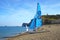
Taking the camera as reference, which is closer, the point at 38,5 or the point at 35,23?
the point at 38,5

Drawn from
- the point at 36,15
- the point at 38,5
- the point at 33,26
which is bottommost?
the point at 33,26

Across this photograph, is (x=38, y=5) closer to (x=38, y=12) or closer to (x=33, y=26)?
(x=38, y=12)

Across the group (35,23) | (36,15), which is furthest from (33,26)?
(36,15)

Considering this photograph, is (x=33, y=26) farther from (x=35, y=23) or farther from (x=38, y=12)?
(x=38, y=12)

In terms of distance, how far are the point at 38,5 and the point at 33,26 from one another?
6360mm

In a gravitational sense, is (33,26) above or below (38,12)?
below

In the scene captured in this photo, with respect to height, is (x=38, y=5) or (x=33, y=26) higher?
(x=38, y=5)

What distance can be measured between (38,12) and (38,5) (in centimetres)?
185

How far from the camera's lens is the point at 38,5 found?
119 feet

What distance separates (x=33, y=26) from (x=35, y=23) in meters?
1.01

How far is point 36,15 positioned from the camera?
124ft

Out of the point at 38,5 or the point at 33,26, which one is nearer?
the point at 38,5

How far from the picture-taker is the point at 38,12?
1452 inches

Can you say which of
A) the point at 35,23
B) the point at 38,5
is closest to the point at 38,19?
the point at 35,23
